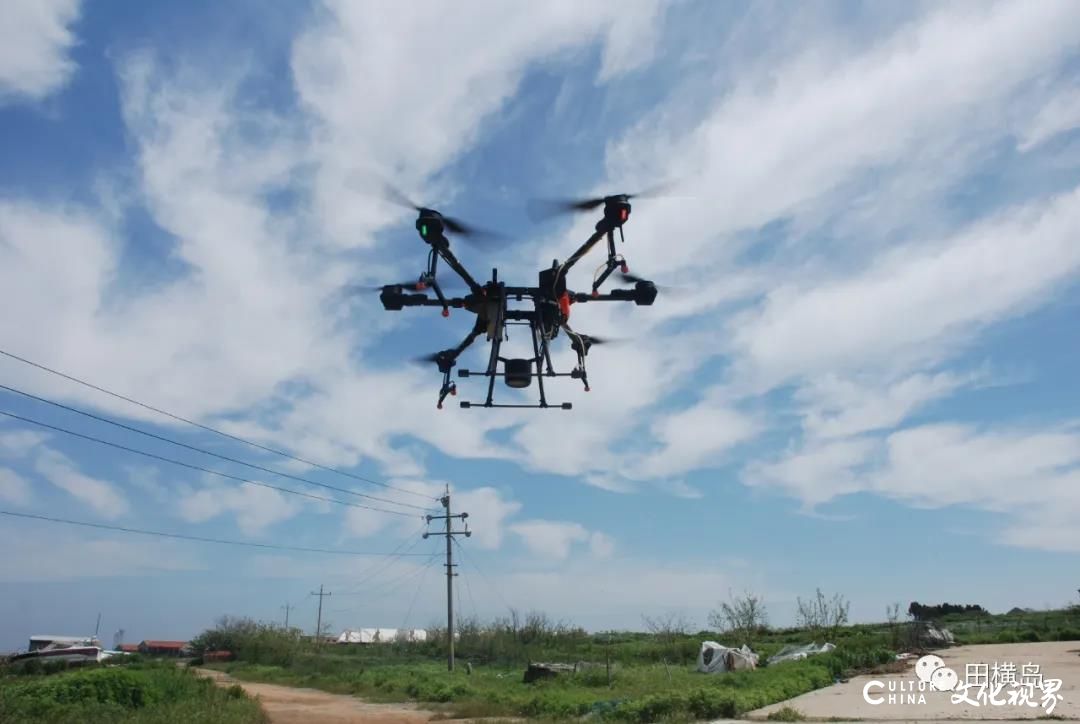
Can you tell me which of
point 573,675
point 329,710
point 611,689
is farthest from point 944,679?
point 329,710

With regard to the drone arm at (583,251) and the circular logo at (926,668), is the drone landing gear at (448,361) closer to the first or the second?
the drone arm at (583,251)

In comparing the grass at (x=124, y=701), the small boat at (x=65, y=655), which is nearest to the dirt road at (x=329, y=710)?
the grass at (x=124, y=701)

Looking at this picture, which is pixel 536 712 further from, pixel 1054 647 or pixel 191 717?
pixel 1054 647

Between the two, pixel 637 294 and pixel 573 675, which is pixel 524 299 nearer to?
pixel 637 294

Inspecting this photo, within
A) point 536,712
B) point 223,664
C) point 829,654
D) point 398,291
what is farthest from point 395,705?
point 223,664

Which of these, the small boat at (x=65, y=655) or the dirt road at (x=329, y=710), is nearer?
the dirt road at (x=329, y=710)

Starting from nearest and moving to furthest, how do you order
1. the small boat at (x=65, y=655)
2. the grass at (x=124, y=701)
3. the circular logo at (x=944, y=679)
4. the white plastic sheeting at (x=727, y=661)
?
the grass at (x=124, y=701), the circular logo at (x=944, y=679), the white plastic sheeting at (x=727, y=661), the small boat at (x=65, y=655)

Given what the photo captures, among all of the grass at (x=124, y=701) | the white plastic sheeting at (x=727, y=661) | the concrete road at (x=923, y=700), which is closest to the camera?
the concrete road at (x=923, y=700)
